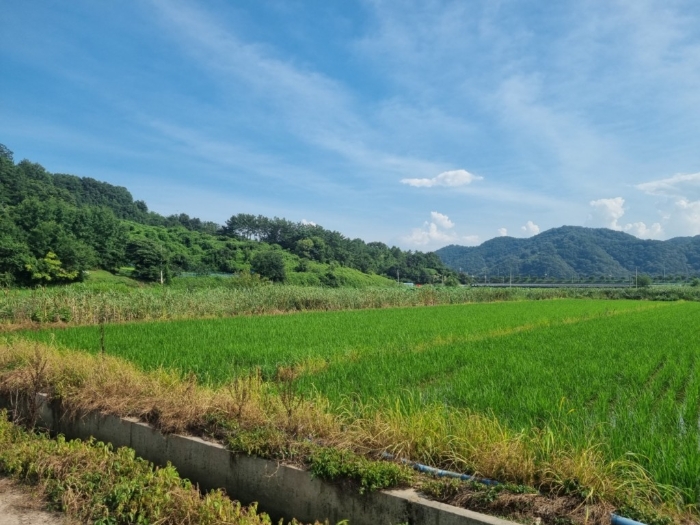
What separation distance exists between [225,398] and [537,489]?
9.46 feet

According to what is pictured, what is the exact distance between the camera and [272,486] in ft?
11.6

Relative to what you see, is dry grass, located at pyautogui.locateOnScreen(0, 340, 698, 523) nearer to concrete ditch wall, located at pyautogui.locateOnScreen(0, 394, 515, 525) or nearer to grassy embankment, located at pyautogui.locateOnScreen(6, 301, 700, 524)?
grassy embankment, located at pyautogui.locateOnScreen(6, 301, 700, 524)

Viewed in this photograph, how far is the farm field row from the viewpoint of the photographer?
4.22 meters

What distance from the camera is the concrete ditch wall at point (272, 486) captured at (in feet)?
A: 9.46

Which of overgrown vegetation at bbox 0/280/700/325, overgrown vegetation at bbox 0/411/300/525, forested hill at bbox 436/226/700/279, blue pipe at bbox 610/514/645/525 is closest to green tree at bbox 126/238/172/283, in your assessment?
overgrown vegetation at bbox 0/280/700/325

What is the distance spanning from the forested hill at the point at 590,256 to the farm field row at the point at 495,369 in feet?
442

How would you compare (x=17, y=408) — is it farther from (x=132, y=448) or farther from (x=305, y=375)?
(x=305, y=375)

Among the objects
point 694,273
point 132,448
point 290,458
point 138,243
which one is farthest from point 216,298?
point 694,273

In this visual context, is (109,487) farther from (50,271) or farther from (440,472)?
(50,271)

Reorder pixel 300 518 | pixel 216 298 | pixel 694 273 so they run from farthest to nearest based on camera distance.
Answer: pixel 694 273 < pixel 216 298 < pixel 300 518

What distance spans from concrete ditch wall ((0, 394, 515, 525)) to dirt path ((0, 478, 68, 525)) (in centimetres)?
93

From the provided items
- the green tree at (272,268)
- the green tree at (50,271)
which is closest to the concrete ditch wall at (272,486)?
the green tree at (50,271)

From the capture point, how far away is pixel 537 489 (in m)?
2.96

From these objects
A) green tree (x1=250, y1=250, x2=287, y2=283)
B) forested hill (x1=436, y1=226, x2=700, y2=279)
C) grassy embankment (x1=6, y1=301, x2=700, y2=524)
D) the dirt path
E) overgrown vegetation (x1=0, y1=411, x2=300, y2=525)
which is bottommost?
the dirt path
